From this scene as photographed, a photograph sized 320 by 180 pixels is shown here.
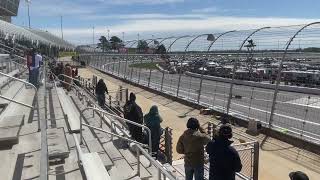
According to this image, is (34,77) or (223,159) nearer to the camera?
(223,159)

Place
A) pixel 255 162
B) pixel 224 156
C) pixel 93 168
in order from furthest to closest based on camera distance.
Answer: pixel 255 162 → pixel 93 168 → pixel 224 156

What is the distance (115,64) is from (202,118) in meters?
33.4

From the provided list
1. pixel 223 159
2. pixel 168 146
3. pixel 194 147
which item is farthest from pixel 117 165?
pixel 223 159

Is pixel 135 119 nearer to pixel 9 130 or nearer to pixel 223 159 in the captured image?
pixel 9 130

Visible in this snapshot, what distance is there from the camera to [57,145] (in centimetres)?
761

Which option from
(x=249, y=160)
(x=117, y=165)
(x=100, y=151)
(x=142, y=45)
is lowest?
(x=249, y=160)

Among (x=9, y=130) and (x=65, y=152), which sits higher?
(x=9, y=130)

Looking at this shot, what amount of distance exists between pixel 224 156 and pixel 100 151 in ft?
10.1

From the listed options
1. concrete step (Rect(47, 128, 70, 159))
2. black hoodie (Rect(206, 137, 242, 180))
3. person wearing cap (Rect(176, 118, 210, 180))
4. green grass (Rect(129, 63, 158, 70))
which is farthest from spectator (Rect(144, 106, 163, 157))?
green grass (Rect(129, 63, 158, 70))

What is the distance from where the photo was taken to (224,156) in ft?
19.2

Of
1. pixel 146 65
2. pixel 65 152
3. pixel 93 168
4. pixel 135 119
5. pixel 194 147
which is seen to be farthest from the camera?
pixel 146 65

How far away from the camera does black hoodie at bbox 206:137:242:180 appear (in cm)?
583

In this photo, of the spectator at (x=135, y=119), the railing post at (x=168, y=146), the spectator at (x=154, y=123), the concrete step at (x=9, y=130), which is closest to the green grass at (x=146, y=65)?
the spectator at (x=135, y=119)

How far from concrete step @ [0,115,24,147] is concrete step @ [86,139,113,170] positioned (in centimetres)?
139
